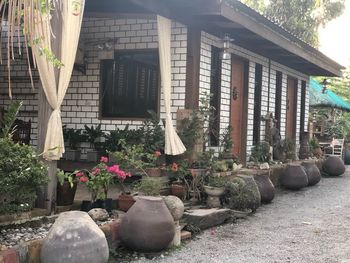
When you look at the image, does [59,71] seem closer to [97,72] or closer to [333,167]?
[97,72]

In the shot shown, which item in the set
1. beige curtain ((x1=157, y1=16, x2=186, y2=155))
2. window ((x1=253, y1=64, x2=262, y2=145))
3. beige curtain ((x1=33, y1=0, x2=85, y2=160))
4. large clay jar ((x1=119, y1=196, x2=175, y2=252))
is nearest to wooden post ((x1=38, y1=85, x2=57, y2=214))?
beige curtain ((x1=33, y1=0, x2=85, y2=160))

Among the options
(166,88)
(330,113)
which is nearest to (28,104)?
(166,88)

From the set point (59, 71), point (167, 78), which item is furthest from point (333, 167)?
point (59, 71)

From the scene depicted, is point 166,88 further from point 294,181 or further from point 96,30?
point 294,181

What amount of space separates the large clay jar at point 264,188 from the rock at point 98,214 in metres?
3.94

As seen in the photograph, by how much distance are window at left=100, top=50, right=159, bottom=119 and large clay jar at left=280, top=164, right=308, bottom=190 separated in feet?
12.3

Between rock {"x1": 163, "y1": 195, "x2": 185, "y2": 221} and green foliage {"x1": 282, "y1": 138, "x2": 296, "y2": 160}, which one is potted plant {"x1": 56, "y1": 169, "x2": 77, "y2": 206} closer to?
rock {"x1": 163, "y1": 195, "x2": 185, "y2": 221}

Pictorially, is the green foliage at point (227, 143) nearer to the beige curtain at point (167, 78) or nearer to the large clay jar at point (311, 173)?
the beige curtain at point (167, 78)

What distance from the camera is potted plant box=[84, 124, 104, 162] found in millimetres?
8977

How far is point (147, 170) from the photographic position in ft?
25.3

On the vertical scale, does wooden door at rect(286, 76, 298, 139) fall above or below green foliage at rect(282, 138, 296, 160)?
Answer: above

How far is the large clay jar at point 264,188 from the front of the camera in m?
8.92

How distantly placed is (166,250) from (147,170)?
2236mm

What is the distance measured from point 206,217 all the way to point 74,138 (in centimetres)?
367
